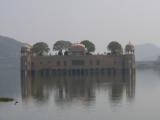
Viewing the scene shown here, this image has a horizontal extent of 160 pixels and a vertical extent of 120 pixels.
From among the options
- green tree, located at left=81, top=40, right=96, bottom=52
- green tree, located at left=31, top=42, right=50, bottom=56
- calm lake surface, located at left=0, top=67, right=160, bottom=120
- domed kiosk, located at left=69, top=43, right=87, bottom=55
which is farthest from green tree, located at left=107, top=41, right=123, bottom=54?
calm lake surface, located at left=0, top=67, right=160, bottom=120

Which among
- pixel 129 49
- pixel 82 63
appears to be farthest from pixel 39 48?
pixel 129 49

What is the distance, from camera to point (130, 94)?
4688 cm

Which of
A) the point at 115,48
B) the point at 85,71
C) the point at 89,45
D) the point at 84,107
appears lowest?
the point at 84,107

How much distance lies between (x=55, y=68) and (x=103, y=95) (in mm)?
44764

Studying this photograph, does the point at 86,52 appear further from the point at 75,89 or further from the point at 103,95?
the point at 103,95

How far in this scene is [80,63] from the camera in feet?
292

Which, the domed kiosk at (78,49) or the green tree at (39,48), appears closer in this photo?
the domed kiosk at (78,49)

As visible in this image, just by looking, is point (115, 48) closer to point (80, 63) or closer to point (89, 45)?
point (89, 45)

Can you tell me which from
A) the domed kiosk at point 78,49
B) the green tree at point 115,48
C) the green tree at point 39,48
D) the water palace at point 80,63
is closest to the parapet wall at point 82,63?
the water palace at point 80,63

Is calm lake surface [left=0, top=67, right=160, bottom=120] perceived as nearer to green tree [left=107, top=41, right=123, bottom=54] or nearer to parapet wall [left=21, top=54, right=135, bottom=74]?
parapet wall [left=21, top=54, right=135, bottom=74]

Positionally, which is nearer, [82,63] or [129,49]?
[82,63]

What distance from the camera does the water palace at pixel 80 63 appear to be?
8875cm

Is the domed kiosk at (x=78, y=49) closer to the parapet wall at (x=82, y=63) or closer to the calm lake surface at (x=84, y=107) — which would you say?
A: the parapet wall at (x=82, y=63)

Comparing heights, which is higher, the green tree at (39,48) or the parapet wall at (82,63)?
the green tree at (39,48)
